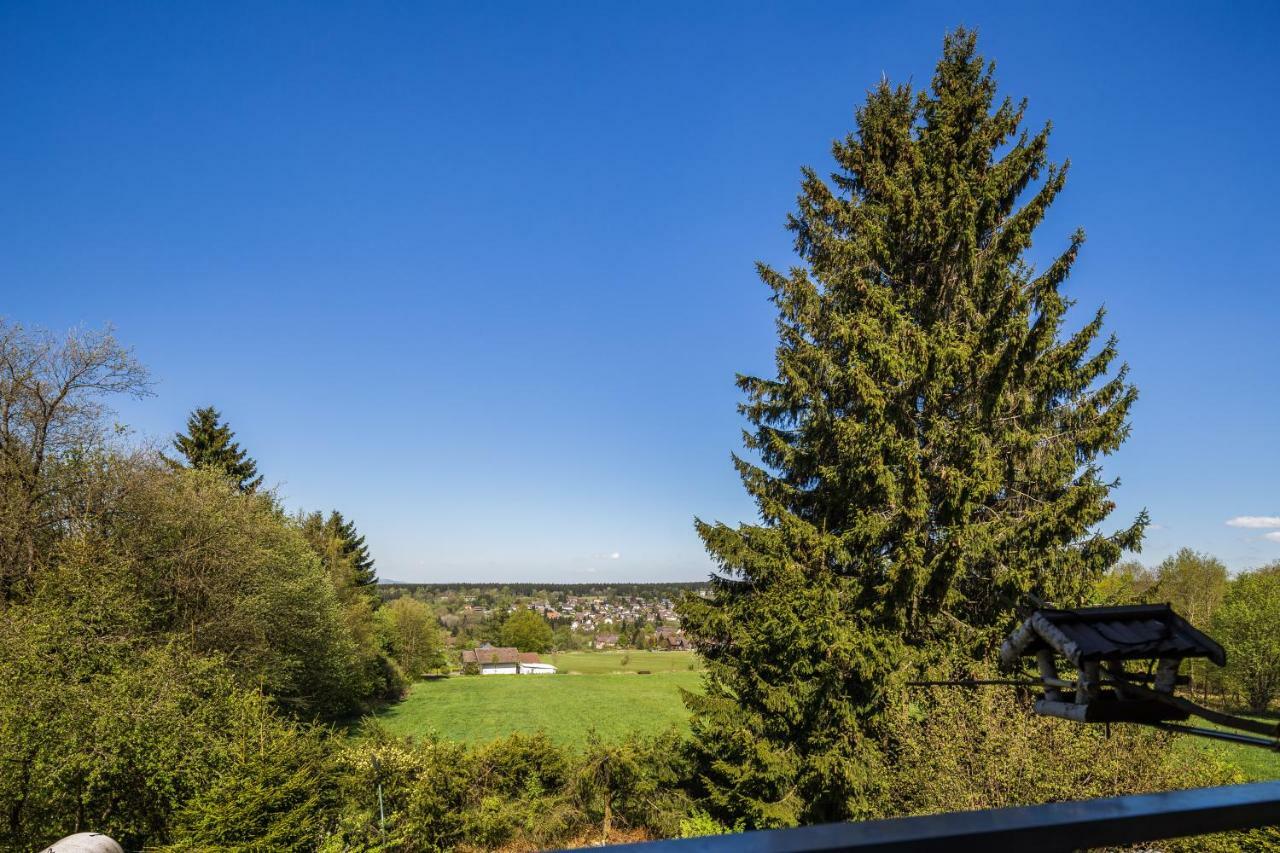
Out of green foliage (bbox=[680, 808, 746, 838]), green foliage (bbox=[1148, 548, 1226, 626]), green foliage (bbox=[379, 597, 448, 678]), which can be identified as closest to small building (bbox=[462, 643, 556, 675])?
green foliage (bbox=[379, 597, 448, 678])

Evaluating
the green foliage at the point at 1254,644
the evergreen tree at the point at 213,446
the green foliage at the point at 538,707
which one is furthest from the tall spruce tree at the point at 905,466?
the green foliage at the point at 1254,644

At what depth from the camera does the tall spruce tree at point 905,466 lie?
875 centimetres

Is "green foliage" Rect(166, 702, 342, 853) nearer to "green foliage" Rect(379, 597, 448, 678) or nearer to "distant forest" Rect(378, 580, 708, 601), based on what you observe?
"green foliage" Rect(379, 597, 448, 678)

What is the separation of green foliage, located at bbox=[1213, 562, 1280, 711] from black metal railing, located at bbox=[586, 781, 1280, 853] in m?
33.8

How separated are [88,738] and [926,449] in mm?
14094

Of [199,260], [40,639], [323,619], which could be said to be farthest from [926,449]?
[323,619]

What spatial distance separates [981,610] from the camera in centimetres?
934

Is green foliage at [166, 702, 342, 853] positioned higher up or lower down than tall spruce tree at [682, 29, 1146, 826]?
lower down

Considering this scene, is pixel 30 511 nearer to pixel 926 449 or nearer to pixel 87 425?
pixel 87 425

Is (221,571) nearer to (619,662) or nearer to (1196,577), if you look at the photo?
(1196,577)

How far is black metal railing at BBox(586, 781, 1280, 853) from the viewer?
0.69 metres

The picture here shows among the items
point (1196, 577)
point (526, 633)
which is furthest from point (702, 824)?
point (526, 633)

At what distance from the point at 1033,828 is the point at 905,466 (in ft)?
29.5

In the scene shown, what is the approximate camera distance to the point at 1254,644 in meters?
25.6
